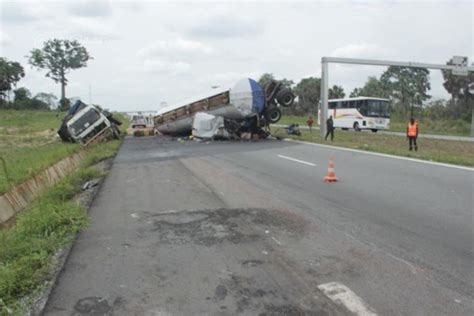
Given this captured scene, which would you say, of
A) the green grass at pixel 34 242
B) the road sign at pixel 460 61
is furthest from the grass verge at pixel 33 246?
the road sign at pixel 460 61

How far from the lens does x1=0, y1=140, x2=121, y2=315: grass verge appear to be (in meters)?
4.11

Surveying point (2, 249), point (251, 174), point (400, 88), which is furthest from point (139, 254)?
point (400, 88)

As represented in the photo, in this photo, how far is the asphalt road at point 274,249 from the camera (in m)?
3.87

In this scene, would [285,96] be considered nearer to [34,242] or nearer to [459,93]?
[34,242]

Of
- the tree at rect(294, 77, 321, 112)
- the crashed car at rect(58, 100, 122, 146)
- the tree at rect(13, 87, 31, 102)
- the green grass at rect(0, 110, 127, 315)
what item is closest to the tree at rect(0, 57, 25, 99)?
the tree at rect(13, 87, 31, 102)

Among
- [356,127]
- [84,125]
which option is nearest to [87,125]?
[84,125]

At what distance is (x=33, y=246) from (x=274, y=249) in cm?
288

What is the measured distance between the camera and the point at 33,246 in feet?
17.7

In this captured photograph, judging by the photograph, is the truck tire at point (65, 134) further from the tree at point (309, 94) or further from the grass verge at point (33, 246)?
the tree at point (309, 94)

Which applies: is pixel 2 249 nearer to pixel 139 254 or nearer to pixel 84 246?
pixel 84 246

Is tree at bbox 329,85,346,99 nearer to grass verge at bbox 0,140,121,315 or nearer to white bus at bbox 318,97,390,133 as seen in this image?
white bus at bbox 318,97,390,133

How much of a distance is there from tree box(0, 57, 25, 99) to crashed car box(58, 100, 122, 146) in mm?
65668

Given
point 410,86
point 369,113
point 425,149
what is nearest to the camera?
Result: point 425,149

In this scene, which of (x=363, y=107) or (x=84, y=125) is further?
(x=363, y=107)
